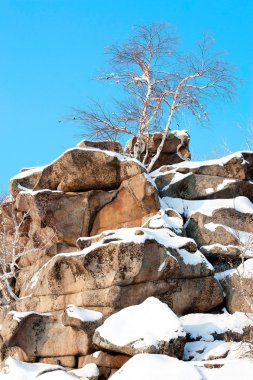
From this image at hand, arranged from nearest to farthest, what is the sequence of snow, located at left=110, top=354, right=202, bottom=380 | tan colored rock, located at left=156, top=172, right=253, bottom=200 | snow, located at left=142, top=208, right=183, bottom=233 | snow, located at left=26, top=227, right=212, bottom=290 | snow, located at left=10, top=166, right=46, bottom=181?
snow, located at left=110, top=354, right=202, bottom=380 < snow, located at left=26, top=227, right=212, bottom=290 < snow, located at left=142, top=208, right=183, bottom=233 < tan colored rock, located at left=156, top=172, right=253, bottom=200 < snow, located at left=10, top=166, right=46, bottom=181

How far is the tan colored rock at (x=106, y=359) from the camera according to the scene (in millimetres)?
12305

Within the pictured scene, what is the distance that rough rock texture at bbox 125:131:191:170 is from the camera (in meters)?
28.0

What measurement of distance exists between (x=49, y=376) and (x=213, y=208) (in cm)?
1186

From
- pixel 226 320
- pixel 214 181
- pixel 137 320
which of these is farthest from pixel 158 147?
pixel 137 320

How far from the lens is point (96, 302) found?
15.1m

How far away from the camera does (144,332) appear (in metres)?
11.9

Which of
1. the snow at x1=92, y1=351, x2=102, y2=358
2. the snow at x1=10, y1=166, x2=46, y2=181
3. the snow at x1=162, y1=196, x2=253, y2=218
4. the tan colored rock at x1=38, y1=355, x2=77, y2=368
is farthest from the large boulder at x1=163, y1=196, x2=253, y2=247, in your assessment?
the snow at x1=92, y1=351, x2=102, y2=358

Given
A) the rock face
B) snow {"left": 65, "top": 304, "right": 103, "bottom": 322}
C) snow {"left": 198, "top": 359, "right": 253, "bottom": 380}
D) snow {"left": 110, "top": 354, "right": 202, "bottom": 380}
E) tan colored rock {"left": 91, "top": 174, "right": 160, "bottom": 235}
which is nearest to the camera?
snow {"left": 110, "top": 354, "right": 202, "bottom": 380}

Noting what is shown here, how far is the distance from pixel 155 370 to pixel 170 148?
1979cm

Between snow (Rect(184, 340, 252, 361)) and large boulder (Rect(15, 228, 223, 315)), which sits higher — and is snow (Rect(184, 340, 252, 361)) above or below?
below

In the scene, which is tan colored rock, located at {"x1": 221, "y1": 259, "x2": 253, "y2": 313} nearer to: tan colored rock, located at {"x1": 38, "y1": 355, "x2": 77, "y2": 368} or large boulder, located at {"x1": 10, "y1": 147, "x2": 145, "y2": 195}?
tan colored rock, located at {"x1": 38, "y1": 355, "x2": 77, "y2": 368}

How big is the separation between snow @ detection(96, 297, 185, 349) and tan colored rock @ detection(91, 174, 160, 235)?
23.1 ft

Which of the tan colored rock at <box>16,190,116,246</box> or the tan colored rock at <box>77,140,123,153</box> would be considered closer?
the tan colored rock at <box>16,190,116,246</box>

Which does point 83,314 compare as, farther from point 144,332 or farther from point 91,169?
point 91,169
